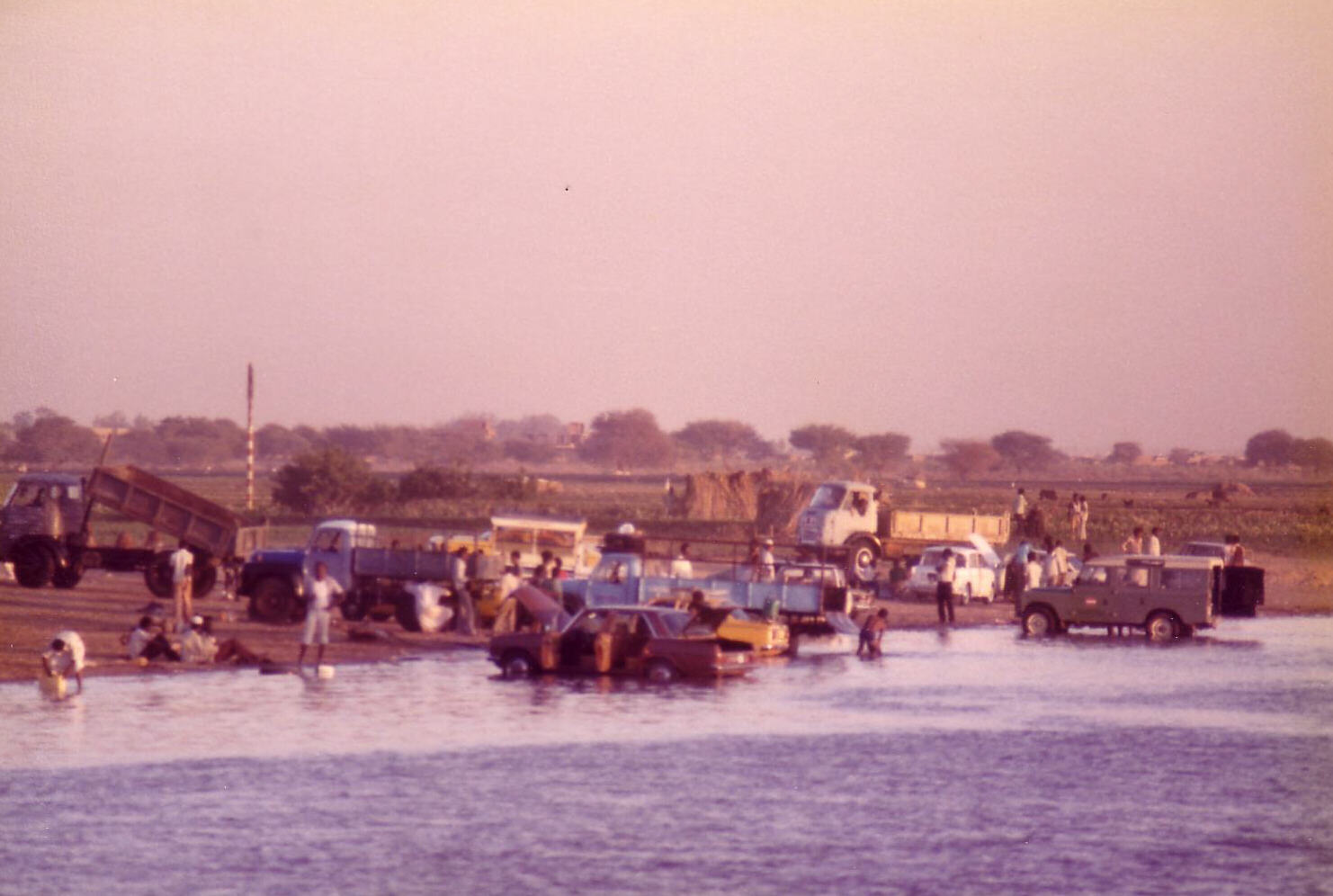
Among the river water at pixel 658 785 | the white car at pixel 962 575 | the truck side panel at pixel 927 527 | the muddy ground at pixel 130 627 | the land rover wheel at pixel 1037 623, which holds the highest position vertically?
the truck side panel at pixel 927 527

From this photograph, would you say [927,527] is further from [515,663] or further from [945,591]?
[515,663]

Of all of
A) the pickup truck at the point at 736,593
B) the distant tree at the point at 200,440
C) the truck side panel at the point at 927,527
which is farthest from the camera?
the distant tree at the point at 200,440

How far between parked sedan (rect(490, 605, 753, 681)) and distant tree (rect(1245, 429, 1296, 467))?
526 ft

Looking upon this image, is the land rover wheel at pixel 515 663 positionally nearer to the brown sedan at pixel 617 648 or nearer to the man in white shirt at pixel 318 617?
the brown sedan at pixel 617 648

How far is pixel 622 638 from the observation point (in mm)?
30812

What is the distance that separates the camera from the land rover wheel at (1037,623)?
4106 centimetres

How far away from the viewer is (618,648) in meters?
30.8

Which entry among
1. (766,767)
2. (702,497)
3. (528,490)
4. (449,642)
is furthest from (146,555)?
(528,490)

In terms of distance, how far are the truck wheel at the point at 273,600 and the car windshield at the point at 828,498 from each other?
21277mm

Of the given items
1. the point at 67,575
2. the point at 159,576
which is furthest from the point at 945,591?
the point at 67,575

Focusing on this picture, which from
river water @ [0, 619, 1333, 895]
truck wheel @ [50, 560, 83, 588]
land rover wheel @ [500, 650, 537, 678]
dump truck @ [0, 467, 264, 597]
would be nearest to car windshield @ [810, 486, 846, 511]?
dump truck @ [0, 467, 264, 597]

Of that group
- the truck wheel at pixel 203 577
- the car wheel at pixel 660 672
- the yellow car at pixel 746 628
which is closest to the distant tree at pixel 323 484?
the truck wheel at pixel 203 577

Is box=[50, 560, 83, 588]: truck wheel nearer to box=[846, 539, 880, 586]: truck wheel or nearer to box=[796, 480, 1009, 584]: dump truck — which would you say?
box=[846, 539, 880, 586]: truck wheel

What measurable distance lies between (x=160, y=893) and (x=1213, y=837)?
32.1ft
